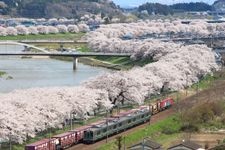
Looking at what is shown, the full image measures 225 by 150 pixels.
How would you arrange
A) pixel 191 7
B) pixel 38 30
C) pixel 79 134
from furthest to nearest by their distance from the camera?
pixel 191 7 → pixel 38 30 → pixel 79 134

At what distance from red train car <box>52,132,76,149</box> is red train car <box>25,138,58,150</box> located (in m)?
0.28

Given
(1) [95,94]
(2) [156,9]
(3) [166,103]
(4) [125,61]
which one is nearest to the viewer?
(1) [95,94]

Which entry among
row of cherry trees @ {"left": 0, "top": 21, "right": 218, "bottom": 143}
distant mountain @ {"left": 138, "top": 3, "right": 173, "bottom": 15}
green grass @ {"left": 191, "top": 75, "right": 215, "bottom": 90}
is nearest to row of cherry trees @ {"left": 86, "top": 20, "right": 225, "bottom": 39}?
row of cherry trees @ {"left": 0, "top": 21, "right": 218, "bottom": 143}

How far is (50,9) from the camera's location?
501ft

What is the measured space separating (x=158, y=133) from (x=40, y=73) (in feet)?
100

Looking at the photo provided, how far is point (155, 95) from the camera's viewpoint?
131 ft

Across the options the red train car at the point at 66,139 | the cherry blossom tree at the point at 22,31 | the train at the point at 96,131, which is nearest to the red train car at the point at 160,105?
the train at the point at 96,131

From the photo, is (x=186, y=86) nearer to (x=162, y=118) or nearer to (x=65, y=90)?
(x=162, y=118)

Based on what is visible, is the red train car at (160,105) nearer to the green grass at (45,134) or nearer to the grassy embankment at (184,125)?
the grassy embankment at (184,125)

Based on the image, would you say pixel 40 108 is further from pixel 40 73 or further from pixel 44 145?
pixel 40 73

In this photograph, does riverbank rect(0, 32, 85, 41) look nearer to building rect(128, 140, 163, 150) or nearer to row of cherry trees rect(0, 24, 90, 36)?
row of cherry trees rect(0, 24, 90, 36)

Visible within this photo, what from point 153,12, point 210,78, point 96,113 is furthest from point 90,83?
point 153,12

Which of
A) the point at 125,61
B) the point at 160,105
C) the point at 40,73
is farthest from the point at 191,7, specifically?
the point at 160,105

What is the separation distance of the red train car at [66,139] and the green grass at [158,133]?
4.11 ft
